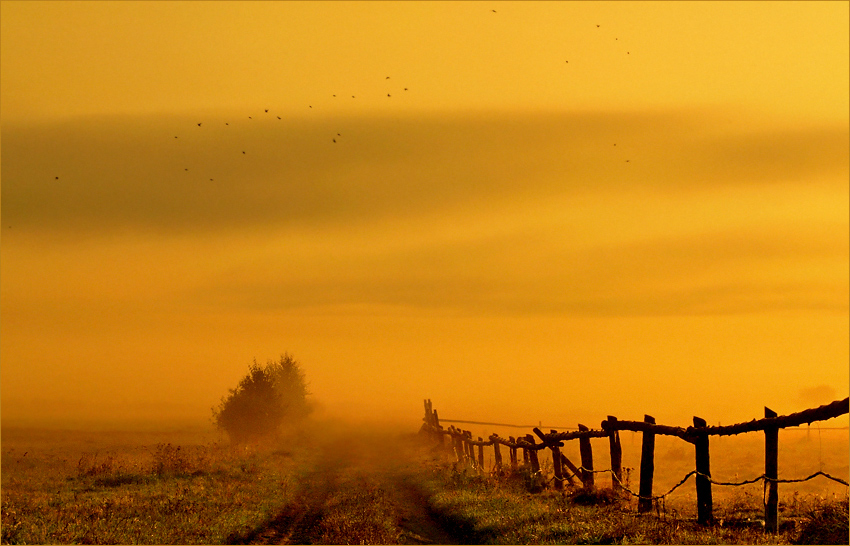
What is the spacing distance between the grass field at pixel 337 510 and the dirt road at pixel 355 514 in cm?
6

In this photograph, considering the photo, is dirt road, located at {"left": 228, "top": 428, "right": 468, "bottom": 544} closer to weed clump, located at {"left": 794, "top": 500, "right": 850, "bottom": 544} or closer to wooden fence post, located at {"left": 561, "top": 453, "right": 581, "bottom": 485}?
wooden fence post, located at {"left": 561, "top": 453, "right": 581, "bottom": 485}

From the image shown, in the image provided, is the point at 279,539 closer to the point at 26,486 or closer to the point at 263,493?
the point at 263,493

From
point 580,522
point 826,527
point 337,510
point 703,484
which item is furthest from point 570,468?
point 826,527

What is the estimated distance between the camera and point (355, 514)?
65.1ft

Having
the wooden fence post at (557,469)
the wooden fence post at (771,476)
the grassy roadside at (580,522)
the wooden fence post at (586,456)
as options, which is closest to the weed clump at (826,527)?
the grassy roadside at (580,522)

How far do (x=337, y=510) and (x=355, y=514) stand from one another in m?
1.05

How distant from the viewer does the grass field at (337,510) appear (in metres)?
16.0

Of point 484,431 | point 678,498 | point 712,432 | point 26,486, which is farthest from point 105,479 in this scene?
point 484,431

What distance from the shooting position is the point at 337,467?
123 ft

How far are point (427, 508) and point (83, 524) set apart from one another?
1003cm

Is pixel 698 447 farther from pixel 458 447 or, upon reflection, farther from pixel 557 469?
pixel 458 447

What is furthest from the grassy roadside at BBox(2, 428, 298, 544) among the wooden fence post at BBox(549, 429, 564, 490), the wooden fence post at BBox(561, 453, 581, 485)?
the wooden fence post at BBox(561, 453, 581, 485)

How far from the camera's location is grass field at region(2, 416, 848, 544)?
16016 mm

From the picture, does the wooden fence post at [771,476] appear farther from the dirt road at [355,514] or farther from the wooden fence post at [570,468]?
Result: the wooden fence post at [570,468]
